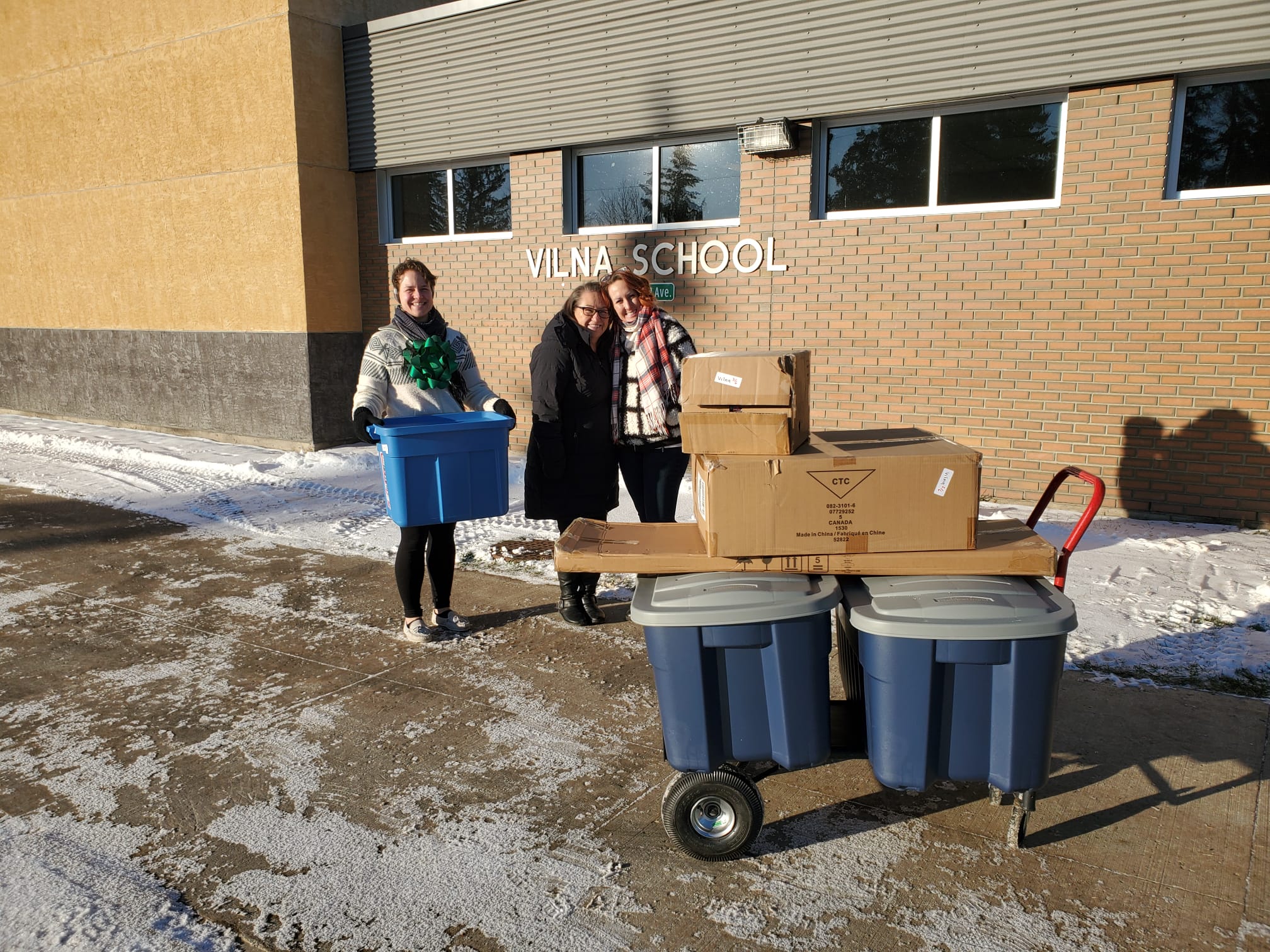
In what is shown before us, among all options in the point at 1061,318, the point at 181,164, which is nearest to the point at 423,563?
the point at 1061,318

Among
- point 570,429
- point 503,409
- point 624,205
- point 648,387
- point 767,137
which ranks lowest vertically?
point 570,429

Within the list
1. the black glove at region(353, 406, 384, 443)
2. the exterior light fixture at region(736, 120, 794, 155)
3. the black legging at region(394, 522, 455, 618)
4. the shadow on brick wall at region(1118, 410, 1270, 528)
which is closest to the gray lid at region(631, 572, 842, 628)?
the black glove at region(353, 406, 384, 443)

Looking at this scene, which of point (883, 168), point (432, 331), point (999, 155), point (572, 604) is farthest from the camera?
point (883, 168)

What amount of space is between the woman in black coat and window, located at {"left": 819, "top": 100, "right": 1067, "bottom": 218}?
4.04 metres

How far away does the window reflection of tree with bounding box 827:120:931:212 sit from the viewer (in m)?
7.79

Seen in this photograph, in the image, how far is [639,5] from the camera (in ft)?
28.6

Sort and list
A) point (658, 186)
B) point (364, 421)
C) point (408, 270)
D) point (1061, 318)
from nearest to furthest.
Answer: point (364, 421)
point (408, 270)
point (1061, 318)
point (658, 186)

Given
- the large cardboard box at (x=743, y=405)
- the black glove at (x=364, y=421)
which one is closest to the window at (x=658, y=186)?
the black glove at (x=364, y=421)

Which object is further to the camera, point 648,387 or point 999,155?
point 999,155

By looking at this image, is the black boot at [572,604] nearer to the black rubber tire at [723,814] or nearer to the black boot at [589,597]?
the black boot at [589,597]

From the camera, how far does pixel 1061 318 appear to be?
288 inches

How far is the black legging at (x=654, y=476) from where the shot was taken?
4953 millimetres

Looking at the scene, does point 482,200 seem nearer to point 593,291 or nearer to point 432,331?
point 432,331

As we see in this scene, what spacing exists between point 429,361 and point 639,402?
42.6 inches
